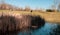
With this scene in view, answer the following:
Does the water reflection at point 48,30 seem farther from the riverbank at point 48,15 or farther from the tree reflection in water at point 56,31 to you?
the riverbank at point 48,15

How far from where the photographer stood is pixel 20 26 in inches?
138

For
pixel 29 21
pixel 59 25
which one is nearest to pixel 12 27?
pixel 29 21

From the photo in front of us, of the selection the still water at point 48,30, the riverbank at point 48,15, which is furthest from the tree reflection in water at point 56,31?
the riverbank at point 48,15

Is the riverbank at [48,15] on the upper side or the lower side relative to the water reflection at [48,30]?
upper

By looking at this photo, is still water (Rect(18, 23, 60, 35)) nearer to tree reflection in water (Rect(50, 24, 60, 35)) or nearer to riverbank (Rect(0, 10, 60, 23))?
tree reflection in water (Rect(50, 24, 60, 35))

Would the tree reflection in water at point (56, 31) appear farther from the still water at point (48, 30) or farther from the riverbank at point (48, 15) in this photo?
the riverbank at point (48, 15)

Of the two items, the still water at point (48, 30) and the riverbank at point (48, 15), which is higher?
the riverbank at point (48, 15)

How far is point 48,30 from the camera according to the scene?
3445 mm

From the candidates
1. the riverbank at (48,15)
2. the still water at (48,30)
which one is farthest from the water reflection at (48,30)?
the riverbank at (48,15)

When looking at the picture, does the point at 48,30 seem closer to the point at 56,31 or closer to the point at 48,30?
the point at 48,30

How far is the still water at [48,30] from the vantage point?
3.42 meters

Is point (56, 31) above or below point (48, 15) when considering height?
below

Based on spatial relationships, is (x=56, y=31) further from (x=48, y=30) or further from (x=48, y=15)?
(x=48, y=15)

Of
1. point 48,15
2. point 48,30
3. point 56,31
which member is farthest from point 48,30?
point 48,15
